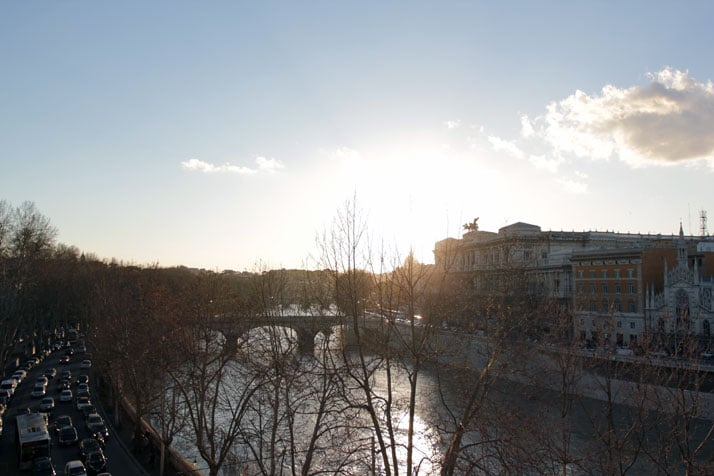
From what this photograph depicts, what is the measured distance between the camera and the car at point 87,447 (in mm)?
18234

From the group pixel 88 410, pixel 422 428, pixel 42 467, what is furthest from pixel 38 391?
pixel 422 428

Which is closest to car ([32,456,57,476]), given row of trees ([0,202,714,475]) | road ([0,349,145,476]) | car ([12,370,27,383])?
road ([0,349,145,476])

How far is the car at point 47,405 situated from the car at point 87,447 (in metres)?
6.77

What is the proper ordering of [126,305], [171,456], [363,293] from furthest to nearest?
[126,305] < [171,456] < [363,293]

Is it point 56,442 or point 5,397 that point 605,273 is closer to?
point 56,442

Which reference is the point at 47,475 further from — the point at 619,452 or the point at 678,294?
the point at 678,294

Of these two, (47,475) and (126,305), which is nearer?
(47,475)

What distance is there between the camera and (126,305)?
83.1 ft

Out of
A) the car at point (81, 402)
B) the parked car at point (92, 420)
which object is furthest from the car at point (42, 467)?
the car at point (81, 402)

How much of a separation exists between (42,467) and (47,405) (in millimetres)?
9308

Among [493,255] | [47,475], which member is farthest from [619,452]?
[493,255]

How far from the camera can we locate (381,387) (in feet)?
74.5

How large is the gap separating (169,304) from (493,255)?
120 ft

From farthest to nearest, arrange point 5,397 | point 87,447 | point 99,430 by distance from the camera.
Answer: point 5,397
point 99,430
point 87,447
